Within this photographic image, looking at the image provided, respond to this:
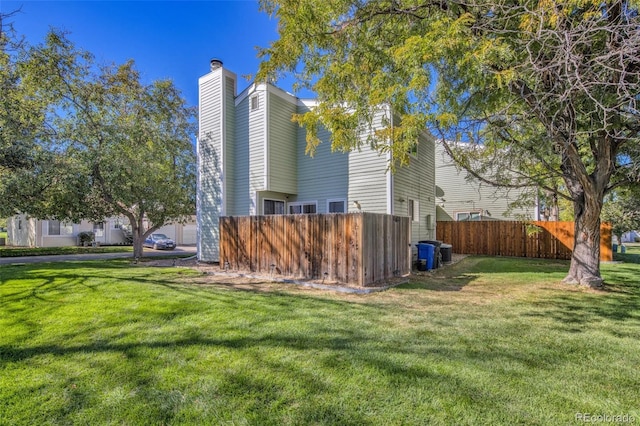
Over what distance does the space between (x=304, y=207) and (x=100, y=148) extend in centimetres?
788

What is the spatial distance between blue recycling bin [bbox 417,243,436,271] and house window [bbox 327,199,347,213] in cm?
277

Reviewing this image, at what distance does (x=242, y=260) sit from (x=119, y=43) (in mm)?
9998

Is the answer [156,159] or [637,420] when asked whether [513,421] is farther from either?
[156,159]

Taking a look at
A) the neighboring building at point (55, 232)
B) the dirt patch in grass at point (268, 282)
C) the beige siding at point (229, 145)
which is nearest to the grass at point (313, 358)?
the dirt patch in grass at point (268, 282)

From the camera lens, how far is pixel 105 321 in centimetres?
453

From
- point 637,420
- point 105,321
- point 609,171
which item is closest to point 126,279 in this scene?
point 105,321

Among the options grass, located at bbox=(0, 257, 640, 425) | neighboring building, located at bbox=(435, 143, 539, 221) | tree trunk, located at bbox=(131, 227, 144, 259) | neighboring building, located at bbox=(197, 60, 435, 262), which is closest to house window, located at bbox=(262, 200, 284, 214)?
neighboring building, located at bbox=(197, 60, 435, 262)

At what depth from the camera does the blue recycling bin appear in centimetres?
998

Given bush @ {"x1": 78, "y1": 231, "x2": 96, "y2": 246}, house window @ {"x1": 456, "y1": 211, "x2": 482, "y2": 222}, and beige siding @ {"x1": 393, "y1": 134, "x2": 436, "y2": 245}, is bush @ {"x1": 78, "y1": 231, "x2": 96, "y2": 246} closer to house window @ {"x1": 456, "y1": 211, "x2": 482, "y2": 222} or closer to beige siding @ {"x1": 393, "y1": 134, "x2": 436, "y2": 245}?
beige siding @ {"x1": 393, "y1": 134, "x2": 436, "y2": 245}

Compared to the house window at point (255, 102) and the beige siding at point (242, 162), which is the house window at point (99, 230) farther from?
the house window at point (255, 102)

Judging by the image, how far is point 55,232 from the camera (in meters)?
21.2

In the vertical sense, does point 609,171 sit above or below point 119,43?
below

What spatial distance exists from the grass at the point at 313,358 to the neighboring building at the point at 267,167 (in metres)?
5.03

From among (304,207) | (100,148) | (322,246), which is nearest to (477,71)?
(322,246)
